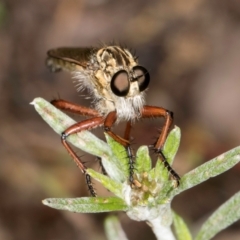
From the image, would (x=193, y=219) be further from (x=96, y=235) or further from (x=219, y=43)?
(x=219, y=43)

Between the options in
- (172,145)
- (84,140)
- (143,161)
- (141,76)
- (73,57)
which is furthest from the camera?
(73,57)

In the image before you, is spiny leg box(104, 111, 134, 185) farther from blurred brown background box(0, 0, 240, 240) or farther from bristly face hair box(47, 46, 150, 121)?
blurred brown background box(0, 0, 240, 240)

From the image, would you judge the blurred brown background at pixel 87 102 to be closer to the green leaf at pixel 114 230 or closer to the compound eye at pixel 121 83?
the compound eye at pixel 121 83

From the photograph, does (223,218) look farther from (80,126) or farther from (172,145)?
(80,126)

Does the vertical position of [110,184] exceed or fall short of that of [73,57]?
it falls short

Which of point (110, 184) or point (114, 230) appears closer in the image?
point (110, 184)

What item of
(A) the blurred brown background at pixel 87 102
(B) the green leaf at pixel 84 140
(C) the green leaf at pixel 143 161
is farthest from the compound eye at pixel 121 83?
(A) the blurred brown background at pixel 87 102

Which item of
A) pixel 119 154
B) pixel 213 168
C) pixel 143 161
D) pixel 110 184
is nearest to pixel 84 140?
pixel 119 154
